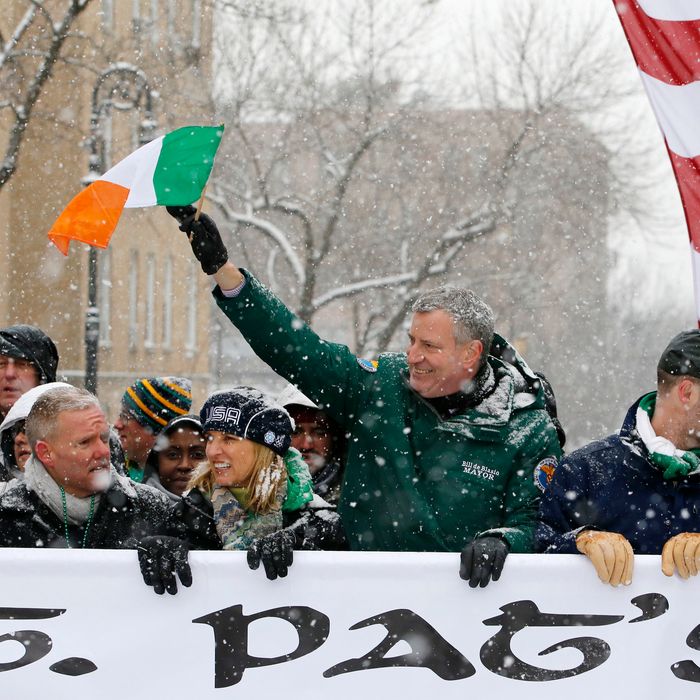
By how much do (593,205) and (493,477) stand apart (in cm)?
1529

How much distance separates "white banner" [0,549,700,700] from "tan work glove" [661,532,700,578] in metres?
0.05

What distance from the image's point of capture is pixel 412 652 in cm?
325

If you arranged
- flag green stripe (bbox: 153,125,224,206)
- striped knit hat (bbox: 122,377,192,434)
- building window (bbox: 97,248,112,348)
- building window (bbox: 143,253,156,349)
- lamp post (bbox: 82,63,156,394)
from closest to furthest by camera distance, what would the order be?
flag green stripe (bbox: 153,125,224,206)
striped knit hat (bbox: 122,377,192,434)
lamp post (bbox: 82,63,156,394)
building window (bbox: 97,248,112,348)
building window (bbox: 143,253,156,349)

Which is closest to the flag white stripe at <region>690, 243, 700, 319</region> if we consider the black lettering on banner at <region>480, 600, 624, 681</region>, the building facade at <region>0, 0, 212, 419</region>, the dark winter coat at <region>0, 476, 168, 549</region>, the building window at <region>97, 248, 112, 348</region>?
the black lettering on banner at <region>480, 600, 624, 681</region>

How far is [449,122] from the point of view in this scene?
17.9 metres

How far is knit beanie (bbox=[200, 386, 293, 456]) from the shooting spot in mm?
3535

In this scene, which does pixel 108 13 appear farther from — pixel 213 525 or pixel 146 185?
pixel 213 525

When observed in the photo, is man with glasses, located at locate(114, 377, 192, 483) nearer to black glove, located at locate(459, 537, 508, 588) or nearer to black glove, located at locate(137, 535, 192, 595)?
black glove, located at locate(137, 535, 192, 595)

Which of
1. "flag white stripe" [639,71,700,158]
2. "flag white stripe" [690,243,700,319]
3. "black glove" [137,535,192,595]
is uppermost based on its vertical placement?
"flag white stripe" [639,71,700,158]

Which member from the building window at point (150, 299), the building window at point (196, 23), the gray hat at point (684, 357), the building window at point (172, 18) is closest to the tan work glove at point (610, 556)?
the gray hat at point (684, 357)

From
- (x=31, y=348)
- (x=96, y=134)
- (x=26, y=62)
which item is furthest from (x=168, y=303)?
(x=31, y=348)

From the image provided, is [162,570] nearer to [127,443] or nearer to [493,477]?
[493,477]

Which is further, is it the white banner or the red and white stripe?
the red and white stripe

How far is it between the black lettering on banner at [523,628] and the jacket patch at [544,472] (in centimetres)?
43
